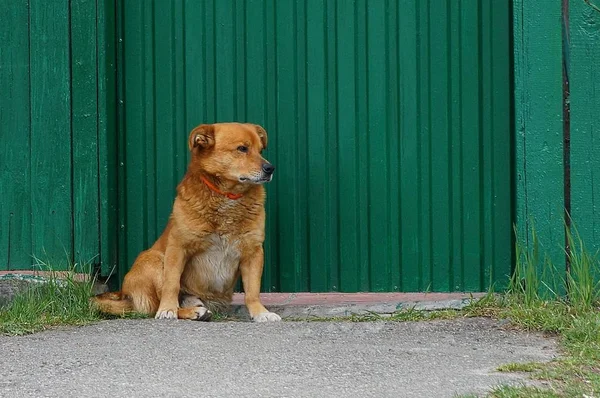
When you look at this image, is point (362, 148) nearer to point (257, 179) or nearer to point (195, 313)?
point (257, 179)

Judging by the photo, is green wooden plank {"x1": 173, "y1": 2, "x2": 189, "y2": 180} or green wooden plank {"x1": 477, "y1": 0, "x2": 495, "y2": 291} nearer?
green wooden plank {"x1": 477, "y1": 0, "x2": 495, "y2": 291}

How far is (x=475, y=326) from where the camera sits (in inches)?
224

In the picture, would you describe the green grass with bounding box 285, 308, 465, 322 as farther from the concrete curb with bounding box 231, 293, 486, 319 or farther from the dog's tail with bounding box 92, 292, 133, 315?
the dog's tail with bounding box 92, 292, 133, 315

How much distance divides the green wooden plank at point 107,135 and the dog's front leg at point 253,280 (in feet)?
2.97

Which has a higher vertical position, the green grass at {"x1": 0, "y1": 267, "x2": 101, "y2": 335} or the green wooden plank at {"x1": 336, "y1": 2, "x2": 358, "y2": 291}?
the green wooden plank at {"x1": 336, "y1": 2, "x2": 358, "y2": 291}

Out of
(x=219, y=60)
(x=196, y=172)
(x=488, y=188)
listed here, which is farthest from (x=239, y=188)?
(x=488, y=188)

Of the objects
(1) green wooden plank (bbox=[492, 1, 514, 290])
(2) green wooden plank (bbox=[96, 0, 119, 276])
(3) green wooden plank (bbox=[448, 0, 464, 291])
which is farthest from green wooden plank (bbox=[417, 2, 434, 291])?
(2) green wooden plank (bbox=[96, 0, 119, 276])

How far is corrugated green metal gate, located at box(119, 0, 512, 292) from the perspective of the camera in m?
6.45

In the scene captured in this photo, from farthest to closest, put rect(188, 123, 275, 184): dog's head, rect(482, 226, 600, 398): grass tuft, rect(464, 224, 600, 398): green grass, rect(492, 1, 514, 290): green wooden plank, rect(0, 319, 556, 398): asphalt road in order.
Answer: rect(492, 1, 514, 290): green wooden plank, rect(188, 123, 275, 184): dog's head, rect(482, 226, 600, 398): grass tuft, rect(464, 224, 600, 398): green grass, rect(0, 319, 556, 398): asphalt road

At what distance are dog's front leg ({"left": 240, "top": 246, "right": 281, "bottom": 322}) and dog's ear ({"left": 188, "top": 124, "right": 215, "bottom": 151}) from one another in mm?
692

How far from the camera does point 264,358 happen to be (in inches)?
195

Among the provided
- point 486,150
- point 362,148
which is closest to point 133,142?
point 362,148

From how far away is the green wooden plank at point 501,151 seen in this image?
6.40 metres

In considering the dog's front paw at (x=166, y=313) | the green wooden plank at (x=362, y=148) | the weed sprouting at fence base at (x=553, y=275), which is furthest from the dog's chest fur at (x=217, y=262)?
the weed sprouting at fence base at (x=553, y=275)
